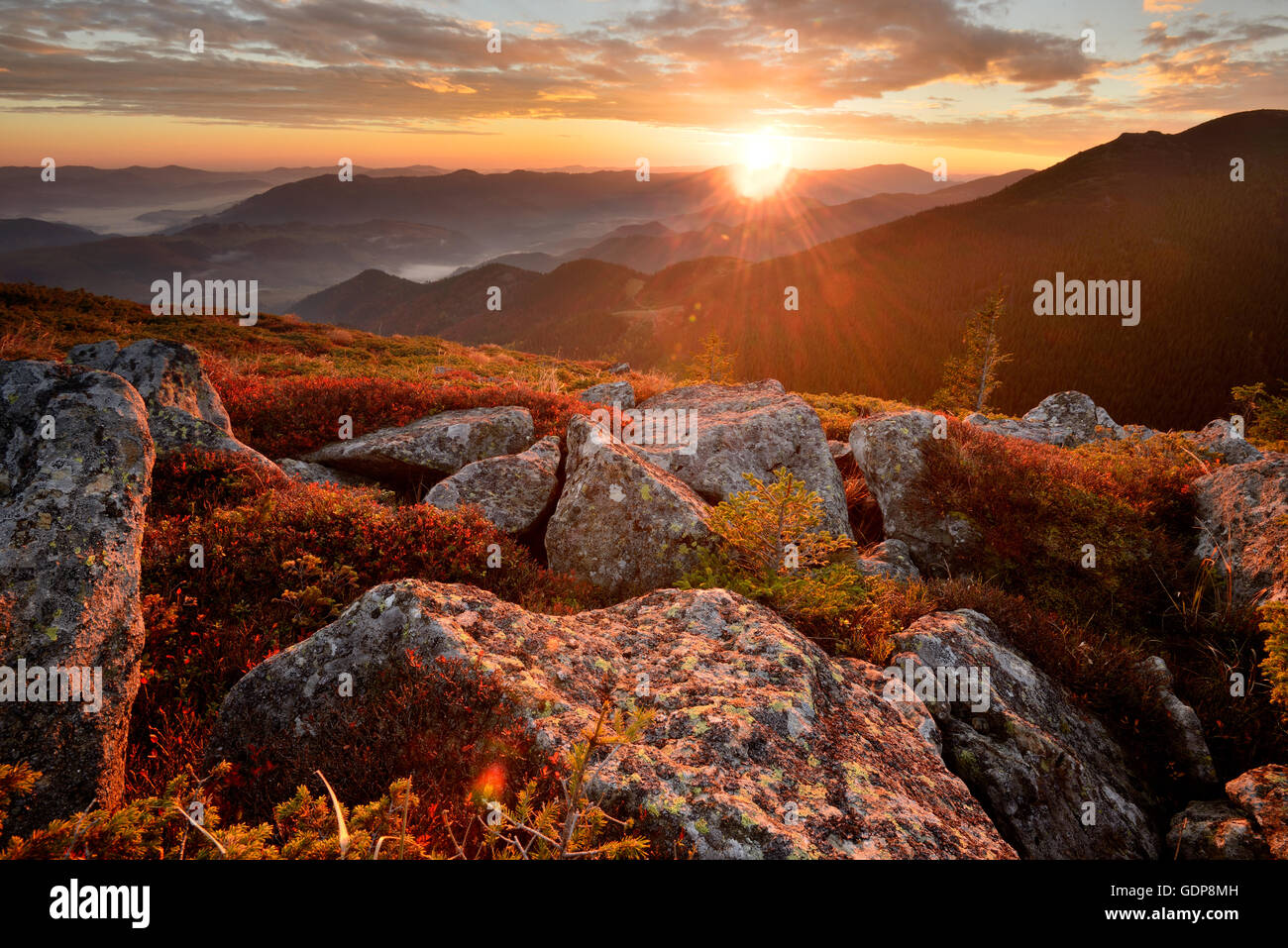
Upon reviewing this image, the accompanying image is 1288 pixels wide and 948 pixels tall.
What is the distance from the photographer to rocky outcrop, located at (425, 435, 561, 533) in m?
9.02

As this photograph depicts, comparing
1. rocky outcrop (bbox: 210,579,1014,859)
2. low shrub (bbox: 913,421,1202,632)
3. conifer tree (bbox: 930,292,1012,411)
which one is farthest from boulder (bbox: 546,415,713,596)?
conifer tree (bbox: 930,292,1012,411)

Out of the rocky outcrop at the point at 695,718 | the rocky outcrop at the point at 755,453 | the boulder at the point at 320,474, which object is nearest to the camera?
the rocky outcrop at the point at 695,718

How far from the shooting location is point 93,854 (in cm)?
254

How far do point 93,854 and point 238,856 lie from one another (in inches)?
26.8

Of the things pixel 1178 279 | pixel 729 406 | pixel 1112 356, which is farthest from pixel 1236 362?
pixel 729 406

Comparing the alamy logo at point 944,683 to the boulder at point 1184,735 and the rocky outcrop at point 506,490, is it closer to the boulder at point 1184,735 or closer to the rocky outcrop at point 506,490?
the boulder at point 1184,735

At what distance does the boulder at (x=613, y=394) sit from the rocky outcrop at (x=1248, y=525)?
12436 mm

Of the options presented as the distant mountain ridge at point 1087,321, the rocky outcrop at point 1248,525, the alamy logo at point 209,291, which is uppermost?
the distant mountain ridge at point 1087,321

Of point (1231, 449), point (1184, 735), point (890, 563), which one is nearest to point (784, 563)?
point (890, 563)

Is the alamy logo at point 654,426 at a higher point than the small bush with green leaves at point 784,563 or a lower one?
higher

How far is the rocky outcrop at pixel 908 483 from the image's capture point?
965cm

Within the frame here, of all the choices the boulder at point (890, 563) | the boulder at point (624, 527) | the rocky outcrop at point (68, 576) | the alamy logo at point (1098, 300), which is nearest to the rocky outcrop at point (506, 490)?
the boulder at point (624, 527)
